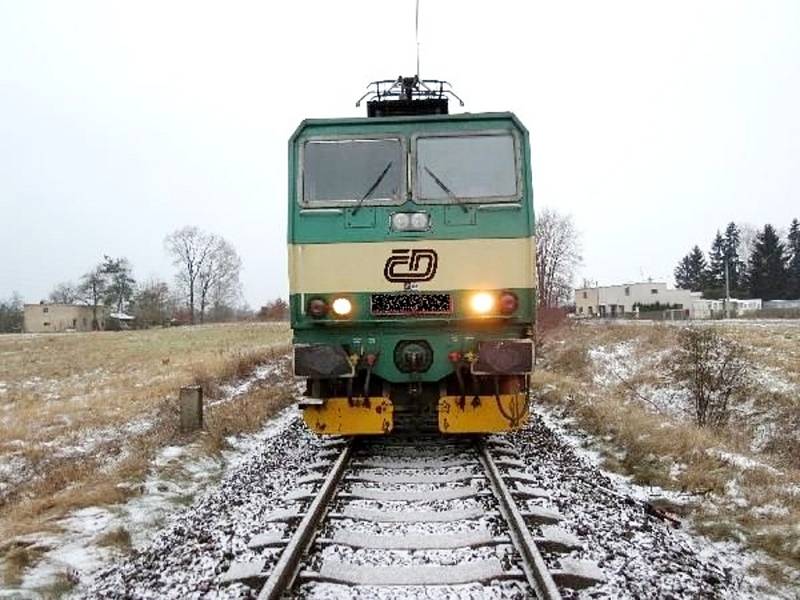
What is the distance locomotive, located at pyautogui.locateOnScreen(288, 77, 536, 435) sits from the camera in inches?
283

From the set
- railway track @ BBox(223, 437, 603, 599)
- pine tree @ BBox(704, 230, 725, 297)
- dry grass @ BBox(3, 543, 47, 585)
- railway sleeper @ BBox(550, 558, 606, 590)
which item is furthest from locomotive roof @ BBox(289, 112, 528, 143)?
pine tree @ BBox(704, 230, 725, 297)

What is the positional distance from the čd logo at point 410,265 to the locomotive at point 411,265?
10 millimetres

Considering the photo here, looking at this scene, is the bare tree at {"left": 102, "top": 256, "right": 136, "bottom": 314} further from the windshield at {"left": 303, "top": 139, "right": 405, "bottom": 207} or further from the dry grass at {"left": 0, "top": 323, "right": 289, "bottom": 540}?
the windshield at {"left": 303, "top": 139, "right": 405, "bottom": 207}

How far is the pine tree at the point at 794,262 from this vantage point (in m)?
→ 72.2

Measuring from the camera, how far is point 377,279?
7.24 m

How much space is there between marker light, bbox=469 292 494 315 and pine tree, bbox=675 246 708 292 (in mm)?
89585

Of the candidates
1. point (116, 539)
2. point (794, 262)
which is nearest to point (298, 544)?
Answer: point (116, 539)

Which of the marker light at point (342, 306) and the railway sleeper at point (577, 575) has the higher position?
the marker light at point (342, 306)

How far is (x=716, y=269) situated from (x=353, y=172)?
91.7 metres

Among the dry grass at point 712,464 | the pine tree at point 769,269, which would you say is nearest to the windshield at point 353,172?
the dry grass at point 712,464

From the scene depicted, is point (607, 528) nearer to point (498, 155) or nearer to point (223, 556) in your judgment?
point (223, 556)

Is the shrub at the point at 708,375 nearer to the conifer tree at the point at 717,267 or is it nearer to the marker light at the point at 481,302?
the marker light at the point at 481,302

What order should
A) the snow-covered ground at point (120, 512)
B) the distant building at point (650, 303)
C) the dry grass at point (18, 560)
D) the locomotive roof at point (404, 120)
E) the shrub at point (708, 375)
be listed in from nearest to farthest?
the dry grass at point (18, 560) → the snow-covered ground at point (120, 512) → the locomotive roof at point (404, 120) → the shrub at point (708, 375) → the distant building at point (650, 303)

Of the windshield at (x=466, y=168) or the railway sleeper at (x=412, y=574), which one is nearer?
the railway sleeper at (x=412, y=574)
